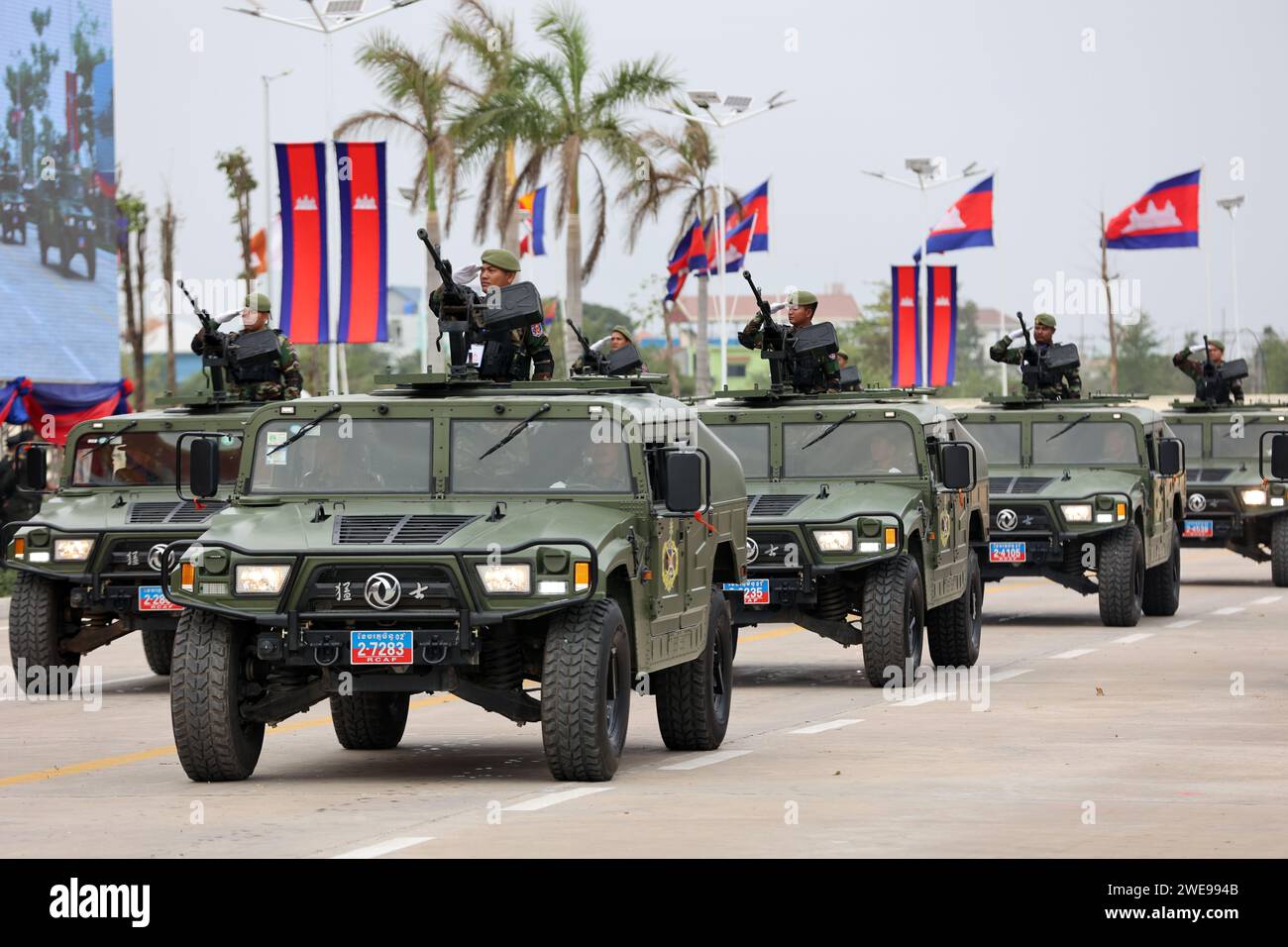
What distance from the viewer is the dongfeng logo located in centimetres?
1169

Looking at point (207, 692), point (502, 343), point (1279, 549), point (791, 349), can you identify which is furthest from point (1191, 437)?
point (207, 692)

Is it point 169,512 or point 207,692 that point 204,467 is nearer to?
point 207,692

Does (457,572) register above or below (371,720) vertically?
above

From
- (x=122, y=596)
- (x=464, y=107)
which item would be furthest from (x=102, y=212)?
(x=122, y=596)

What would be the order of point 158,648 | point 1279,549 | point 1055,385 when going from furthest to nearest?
point 1279,549 < point 1055,385 < point 158,648

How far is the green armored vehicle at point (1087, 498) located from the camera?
2370cm

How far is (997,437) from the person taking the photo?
25.2 metres

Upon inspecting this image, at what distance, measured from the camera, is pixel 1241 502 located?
30.1 m

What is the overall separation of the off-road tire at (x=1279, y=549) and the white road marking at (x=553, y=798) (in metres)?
19.9

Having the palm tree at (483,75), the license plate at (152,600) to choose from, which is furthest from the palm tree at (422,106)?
the license plate at (152,600)

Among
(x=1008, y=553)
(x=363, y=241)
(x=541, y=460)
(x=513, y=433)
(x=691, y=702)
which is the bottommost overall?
(x=1008, y=553)

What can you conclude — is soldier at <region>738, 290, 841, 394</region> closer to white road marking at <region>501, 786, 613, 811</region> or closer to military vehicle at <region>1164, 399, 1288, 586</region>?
white road marking at <region>501, 786, 613, 811</region>

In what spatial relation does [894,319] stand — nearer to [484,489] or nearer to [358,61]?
[358,61]

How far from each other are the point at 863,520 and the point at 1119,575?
6.87 metres
